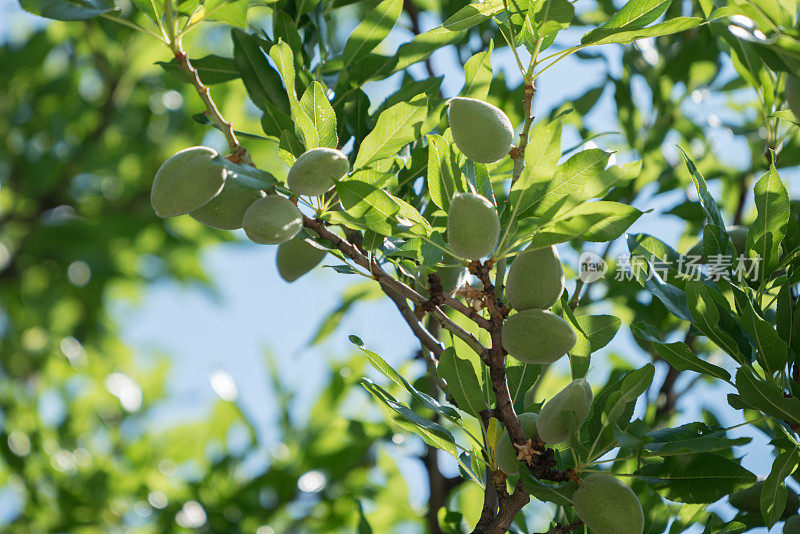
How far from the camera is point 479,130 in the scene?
2.22 ft

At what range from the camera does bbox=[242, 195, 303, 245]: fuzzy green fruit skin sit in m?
0.67

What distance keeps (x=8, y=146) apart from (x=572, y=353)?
2275 millimetres

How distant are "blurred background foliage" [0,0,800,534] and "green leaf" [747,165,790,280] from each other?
283 mm

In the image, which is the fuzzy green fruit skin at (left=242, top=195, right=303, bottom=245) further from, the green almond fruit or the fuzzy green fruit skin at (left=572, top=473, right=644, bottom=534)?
the fuzzy green fruit skin at (left=572, top=473, right=644, bottom=534)

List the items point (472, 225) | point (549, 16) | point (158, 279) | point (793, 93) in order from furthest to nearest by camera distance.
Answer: point (158, 279) → point (793, 93) → point (549, 16) → point (472, 225)

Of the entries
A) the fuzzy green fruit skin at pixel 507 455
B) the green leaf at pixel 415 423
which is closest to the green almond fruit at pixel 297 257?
the green leaf at pixel 415 423

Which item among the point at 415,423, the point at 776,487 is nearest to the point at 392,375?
the point at 415,423

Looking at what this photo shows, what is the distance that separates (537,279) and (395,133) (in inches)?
8.5

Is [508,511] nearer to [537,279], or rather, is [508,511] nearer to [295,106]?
[537,279]

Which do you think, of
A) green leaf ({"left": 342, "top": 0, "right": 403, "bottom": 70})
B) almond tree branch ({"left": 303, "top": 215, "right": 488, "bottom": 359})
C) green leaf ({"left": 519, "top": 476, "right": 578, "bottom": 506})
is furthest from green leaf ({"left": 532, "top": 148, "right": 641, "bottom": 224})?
green leaf ({"left": 342, "top": 0, "right": 403, "bottom": 70})

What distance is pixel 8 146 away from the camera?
2467 millimetres

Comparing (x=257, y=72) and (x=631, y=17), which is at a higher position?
(x=631, y=17)

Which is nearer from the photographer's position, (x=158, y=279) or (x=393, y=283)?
(x=393, y=283)

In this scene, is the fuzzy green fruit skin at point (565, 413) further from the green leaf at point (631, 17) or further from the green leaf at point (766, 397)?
the green leaf at point (631, 17)
